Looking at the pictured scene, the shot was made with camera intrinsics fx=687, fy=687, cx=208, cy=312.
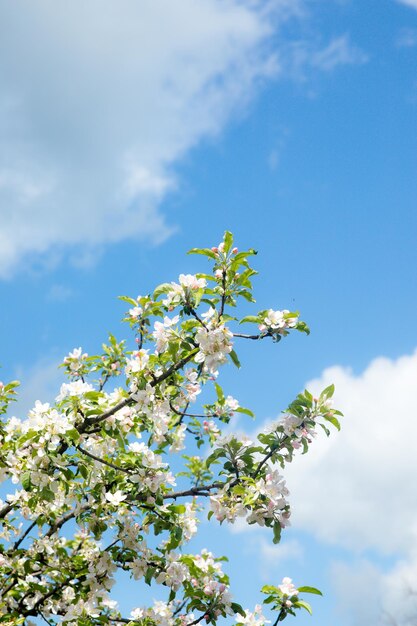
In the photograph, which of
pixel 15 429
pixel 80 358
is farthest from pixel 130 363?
pixel 80 358

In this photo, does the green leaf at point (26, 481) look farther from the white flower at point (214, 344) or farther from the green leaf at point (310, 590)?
the green leaf at point (310, 590)

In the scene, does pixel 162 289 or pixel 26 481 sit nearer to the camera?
pixel 26 481

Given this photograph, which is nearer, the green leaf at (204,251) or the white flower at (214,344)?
the white flower at (214,344)

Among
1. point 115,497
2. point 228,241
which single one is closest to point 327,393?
point 228,241

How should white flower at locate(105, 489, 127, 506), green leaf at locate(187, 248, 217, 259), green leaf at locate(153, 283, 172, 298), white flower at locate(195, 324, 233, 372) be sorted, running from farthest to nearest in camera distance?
white flower at locate(105, 489, 127, 506) → green leaf at locate(153, 283, 172, 298) → green leaf at locate(187, 248, 217, 259) → white flower at locate(195, 324, 233, 372)

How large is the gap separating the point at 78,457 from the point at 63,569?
106cm

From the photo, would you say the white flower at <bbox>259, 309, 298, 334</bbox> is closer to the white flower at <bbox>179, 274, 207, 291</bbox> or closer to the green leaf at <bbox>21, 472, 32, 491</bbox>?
the white flower at <bbox>179, 274, 207, 291</bbox>

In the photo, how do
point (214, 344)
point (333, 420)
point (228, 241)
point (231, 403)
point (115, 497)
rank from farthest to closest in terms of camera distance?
point (231, 403) → point (115, 497) → point (333, 420) → point (228, 241) → point (214, 344)

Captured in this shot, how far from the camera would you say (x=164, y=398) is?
4754mm

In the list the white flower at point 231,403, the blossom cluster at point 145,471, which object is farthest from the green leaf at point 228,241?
the white flower at point 231,403

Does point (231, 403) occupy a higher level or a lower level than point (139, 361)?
higher

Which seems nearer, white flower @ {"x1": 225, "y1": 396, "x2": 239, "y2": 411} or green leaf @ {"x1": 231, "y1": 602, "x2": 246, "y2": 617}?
green leaf @ {"x1": 231, "y1": 602, "x2": 246, "y2": 617}

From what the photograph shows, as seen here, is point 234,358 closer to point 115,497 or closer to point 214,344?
point 214,344

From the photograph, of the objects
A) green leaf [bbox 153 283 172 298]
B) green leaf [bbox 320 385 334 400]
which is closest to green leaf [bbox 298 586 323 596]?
green leaf [bbox 320 385 334 400]
